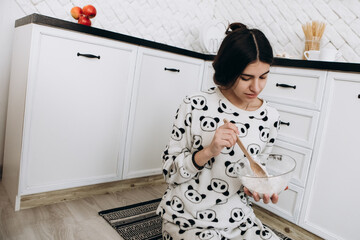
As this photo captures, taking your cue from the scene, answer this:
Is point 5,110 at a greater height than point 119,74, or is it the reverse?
point 119,74

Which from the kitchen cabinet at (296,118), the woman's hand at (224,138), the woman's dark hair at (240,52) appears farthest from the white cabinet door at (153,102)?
the woman's hand at (224,138)

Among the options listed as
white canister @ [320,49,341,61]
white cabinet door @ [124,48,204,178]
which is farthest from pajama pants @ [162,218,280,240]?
white canister @ [320,49,341,61]

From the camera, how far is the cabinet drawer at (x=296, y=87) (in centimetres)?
151

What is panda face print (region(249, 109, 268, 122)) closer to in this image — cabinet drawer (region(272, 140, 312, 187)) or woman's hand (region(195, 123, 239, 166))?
woman's hand (region(195, 123, 239, 166))

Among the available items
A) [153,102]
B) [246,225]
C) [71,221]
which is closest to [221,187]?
[246,225]

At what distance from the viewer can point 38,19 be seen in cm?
138

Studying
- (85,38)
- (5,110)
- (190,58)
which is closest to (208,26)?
(190,58)

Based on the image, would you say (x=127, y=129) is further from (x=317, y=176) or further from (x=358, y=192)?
(x=358, y=192)

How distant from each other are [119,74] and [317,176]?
3.90 feet

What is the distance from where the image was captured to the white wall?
71.5 inches

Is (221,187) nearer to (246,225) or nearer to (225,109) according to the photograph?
(246,225)

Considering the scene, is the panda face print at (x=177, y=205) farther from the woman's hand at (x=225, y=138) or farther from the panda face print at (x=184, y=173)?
the woman's hand at (x=225, y=138)

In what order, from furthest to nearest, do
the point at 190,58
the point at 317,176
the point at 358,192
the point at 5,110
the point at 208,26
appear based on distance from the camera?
the point at 208,26, the point at 190,58, the point at 5,110, the point at 317,176, the point at 358,192

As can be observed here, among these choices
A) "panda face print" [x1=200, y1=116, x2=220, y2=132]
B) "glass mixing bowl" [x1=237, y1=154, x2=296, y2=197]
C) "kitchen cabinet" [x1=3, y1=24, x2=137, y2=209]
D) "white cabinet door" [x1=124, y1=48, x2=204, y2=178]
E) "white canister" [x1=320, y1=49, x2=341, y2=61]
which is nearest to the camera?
"glass mixing bowl" [x1=237, y1=154, x2=296, y2=197]
